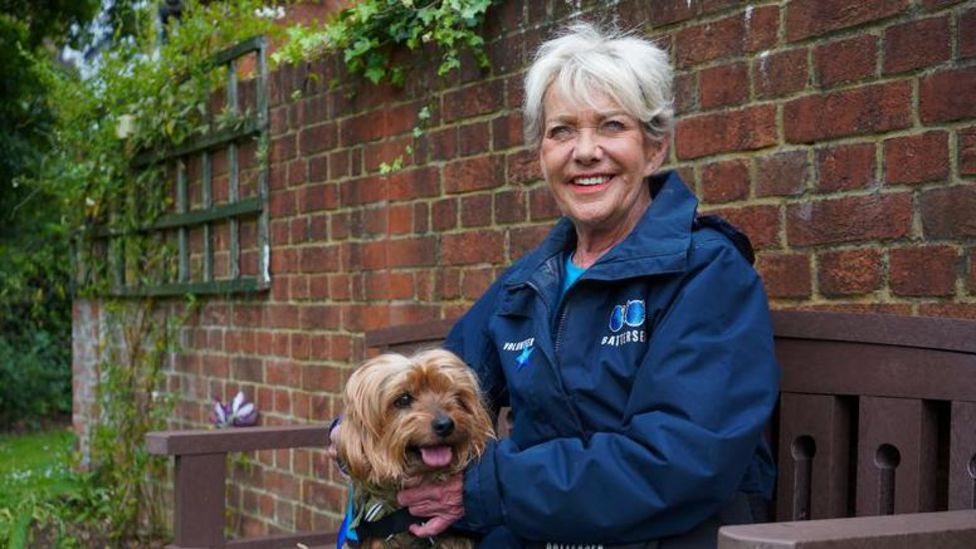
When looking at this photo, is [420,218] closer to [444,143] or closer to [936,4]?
[444,143]

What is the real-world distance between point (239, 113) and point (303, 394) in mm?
1473

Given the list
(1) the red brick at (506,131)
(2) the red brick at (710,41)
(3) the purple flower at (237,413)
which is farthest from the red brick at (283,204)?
(2) the red brick at (710,41)

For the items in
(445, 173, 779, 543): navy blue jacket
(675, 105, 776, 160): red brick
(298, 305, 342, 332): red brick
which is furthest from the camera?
(298, 305, 342, 332): red brick

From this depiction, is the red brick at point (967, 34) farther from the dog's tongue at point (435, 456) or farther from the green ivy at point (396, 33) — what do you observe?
the green ivy at point (396, 33)

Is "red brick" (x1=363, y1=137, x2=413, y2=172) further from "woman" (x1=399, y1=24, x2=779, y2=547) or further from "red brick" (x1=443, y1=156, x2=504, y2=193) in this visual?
"woman" (x1=399, y1=24, x2=779, y2=547)

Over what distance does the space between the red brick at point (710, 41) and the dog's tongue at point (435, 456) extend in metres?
1.33

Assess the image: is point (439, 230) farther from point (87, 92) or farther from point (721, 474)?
point (87, 92)

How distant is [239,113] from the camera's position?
18.8ft

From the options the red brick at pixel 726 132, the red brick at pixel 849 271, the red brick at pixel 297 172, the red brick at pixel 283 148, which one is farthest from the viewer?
the red brick at pixel 283 148

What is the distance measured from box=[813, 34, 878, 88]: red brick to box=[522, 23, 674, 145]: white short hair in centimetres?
44

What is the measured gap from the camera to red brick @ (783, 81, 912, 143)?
267cm

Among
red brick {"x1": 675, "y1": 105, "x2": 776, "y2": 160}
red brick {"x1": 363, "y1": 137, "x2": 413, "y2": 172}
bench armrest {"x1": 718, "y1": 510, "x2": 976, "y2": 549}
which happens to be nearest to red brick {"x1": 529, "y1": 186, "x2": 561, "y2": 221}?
red brick {"x1": 675, "y1": 105, "x2": 776, "y2": 160}

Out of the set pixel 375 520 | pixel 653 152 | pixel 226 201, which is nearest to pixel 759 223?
pixel 653 152

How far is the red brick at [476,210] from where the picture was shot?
4.07 metres
